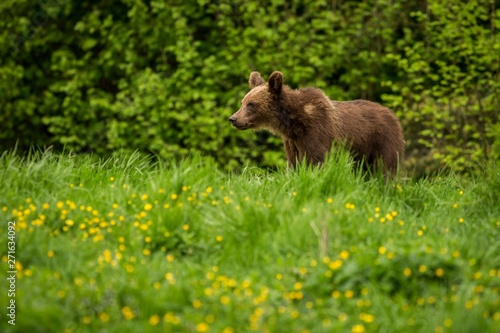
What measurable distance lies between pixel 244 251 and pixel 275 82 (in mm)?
2855

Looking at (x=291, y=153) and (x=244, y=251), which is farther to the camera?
(x=291, y=153)

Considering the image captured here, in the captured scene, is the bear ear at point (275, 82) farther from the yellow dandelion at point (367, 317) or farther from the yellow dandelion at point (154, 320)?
the yellow dandelion at point (154, 320)

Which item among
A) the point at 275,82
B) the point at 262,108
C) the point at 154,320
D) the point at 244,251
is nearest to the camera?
the point at 154,320

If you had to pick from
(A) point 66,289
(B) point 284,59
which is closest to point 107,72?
(B) point 284,59

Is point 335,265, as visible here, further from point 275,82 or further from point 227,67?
point 227,67

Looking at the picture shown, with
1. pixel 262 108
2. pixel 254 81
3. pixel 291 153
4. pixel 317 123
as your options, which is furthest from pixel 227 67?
pixel 317 123

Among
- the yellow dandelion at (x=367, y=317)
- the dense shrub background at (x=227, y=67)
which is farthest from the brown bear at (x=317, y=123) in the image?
the dense shrub background at (x=227, y=67)

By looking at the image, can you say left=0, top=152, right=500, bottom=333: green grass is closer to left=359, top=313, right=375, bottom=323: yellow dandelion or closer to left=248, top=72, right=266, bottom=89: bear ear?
left=359, top=313, right=375, bottom=323: yellow dandelion

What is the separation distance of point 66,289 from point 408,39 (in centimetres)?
900

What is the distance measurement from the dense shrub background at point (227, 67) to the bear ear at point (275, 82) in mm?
4155

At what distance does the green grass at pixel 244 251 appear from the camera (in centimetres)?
Answer: 407

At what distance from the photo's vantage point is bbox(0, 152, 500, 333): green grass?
4.07 meters

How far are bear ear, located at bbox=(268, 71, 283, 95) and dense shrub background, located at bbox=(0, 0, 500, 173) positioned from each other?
4155 millimetres

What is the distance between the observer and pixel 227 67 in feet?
39.4
